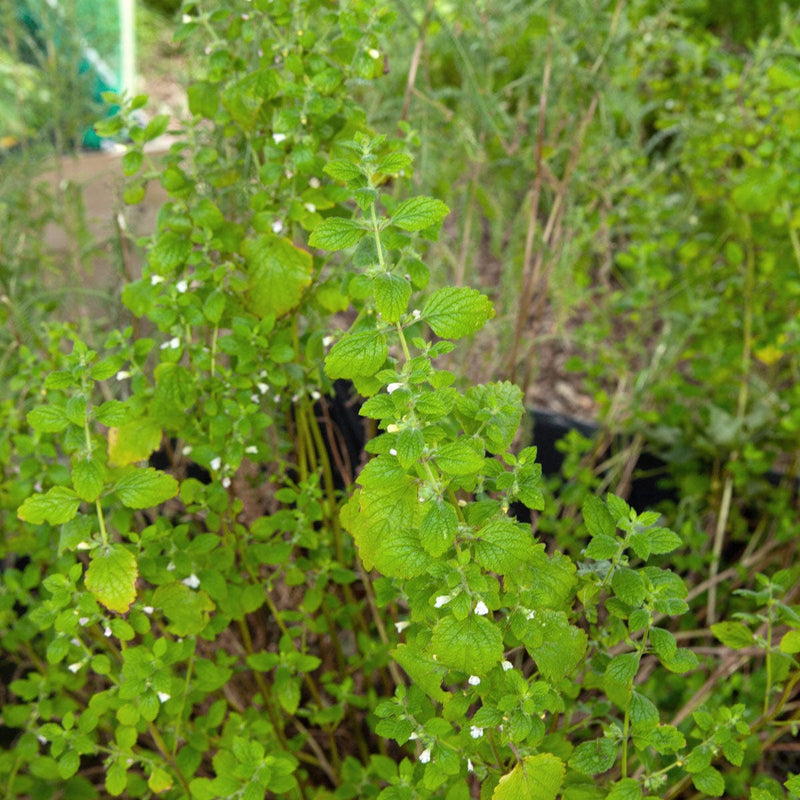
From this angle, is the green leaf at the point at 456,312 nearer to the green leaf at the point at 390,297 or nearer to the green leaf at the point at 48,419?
the green leaf at the point at 390,297

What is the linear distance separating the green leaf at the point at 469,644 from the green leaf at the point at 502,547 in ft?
0.15

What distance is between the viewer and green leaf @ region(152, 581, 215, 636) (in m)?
0.87

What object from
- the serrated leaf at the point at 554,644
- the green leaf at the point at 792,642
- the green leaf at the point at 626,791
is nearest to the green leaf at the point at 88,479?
the serrated leaf at the point at 554,644

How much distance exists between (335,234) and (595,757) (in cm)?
51

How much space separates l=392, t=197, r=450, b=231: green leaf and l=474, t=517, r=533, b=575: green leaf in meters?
0.24

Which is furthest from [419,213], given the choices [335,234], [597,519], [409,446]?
[597,519]

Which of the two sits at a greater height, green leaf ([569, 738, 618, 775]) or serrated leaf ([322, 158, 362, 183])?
serrated leaf ([322, 158, 362, 183])

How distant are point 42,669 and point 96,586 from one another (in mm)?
516

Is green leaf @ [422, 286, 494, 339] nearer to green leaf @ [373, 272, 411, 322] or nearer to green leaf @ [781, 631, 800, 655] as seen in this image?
green leaf @ [373, 272, 411, 322]

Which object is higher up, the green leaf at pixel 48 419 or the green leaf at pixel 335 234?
the green leaf at pixel 335 234

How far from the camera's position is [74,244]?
171 cm

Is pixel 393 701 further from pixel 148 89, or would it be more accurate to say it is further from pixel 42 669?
pixel 148 89

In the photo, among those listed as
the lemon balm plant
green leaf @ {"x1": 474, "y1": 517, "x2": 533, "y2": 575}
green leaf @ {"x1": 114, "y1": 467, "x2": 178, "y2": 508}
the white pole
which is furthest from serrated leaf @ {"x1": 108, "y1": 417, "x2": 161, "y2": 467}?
the white pole

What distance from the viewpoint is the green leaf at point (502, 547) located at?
0.63 metres
